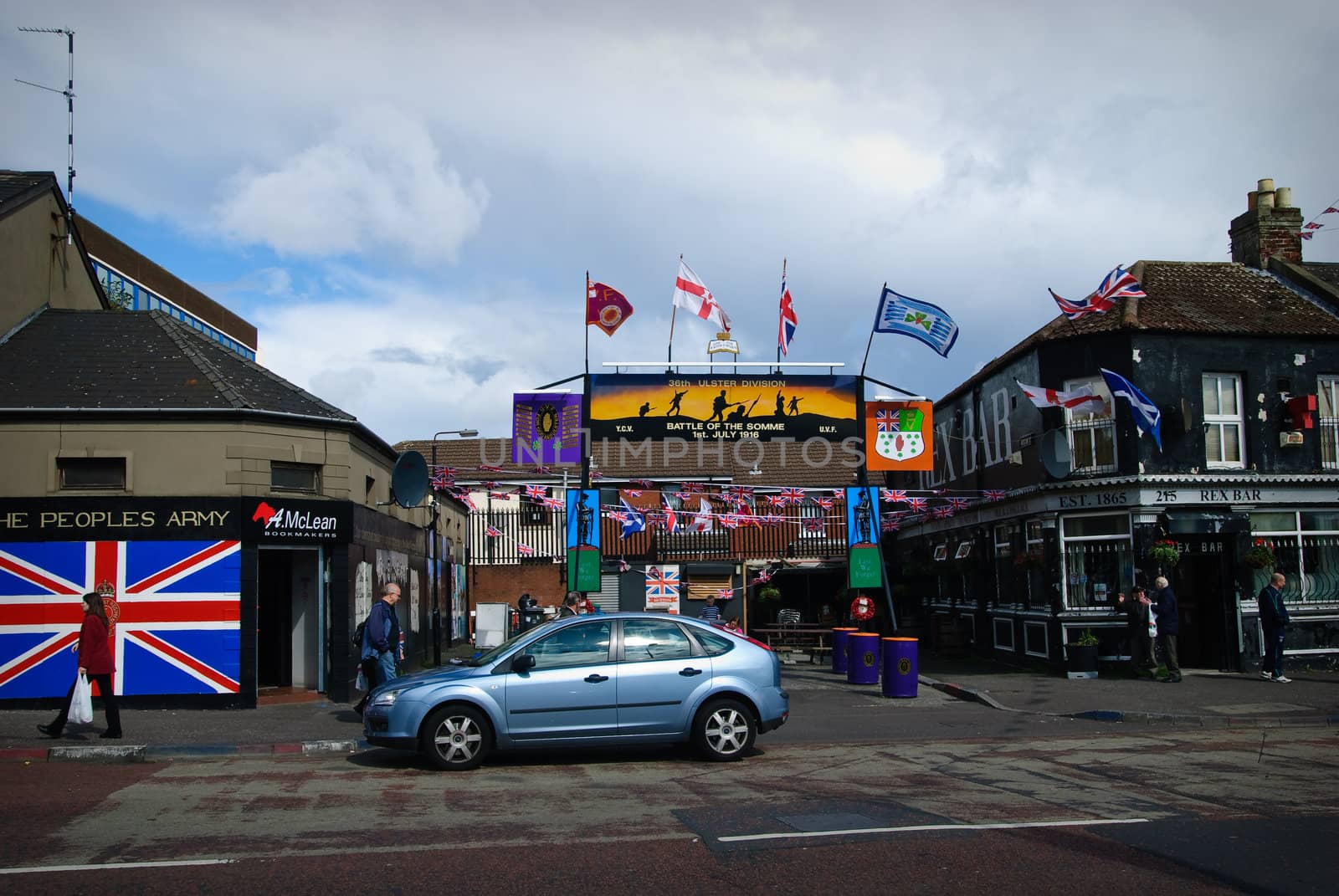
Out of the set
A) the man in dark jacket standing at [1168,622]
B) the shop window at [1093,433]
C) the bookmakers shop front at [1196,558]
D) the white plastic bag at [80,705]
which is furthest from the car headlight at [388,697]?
the shop window at [1093,433]

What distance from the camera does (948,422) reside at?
1091 inches

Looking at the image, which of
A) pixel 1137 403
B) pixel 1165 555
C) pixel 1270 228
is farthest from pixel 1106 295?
pixel 1270 228

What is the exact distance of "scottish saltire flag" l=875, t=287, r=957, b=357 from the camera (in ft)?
67.4

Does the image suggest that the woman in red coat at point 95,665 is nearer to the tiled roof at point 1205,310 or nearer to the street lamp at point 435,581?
the street lamp at point 435,581

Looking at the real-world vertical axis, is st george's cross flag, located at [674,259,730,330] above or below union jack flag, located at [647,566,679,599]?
above

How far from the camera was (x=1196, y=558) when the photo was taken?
2105 centimetres

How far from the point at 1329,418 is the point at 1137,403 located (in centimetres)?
458

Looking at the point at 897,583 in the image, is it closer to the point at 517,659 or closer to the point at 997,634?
the point at 997,634

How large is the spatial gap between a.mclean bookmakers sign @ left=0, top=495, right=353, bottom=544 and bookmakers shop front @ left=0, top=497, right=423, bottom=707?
0.5 inches

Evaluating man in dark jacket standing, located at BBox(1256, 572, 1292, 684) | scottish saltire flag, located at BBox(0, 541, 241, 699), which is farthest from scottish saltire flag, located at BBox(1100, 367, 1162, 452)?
scottish saltire flag, located at BBox(0, 541, 241, 699)

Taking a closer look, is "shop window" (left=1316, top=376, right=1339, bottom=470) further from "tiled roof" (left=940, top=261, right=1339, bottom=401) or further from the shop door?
the shop door

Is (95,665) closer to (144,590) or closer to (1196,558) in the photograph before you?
(144,590)

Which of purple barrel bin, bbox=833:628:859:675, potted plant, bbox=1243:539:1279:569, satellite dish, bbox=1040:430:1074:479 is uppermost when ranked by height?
satellite dish, bbox=1040:430:1074:479

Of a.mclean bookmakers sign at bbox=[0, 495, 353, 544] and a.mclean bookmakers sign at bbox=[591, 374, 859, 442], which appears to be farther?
a.mclean bookmakers sign at bbox=[591, 374, 859, 442]
